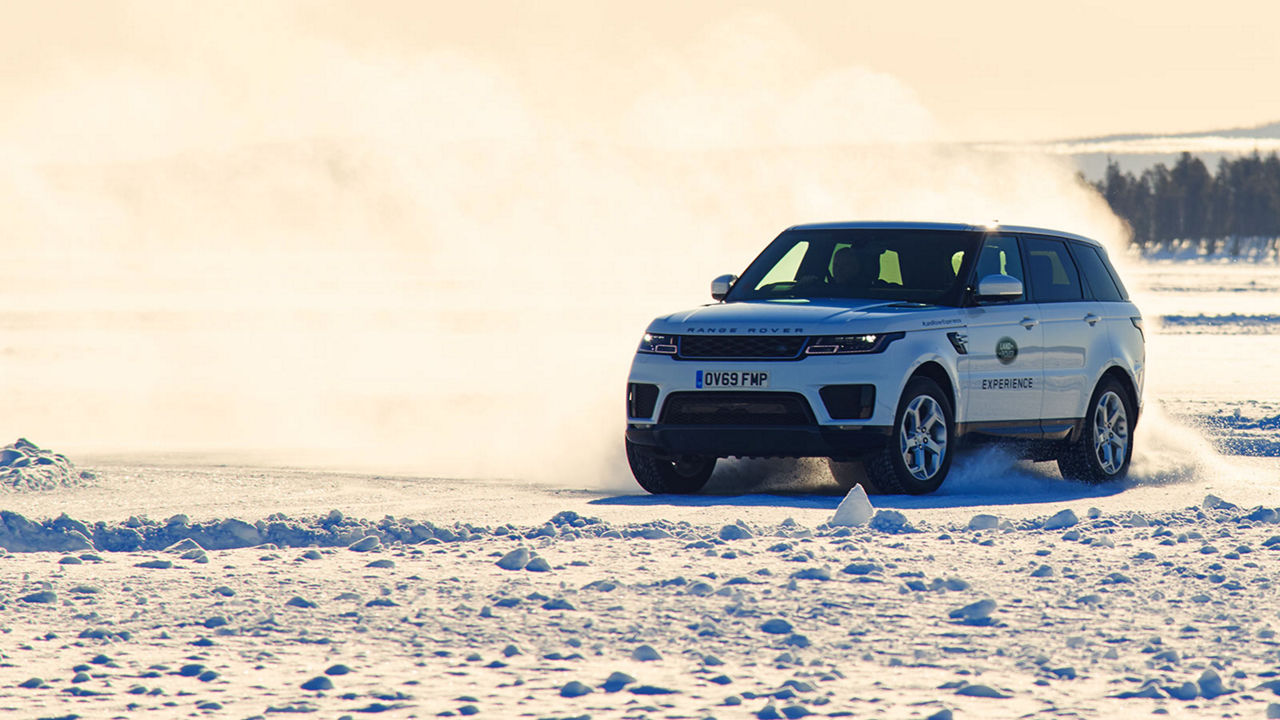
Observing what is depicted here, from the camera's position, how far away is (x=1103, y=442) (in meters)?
12.6

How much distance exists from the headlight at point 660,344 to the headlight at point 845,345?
82 centimetres

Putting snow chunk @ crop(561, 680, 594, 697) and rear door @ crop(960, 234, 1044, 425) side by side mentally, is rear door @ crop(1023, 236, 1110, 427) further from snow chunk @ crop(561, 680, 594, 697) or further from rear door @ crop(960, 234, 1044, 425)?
snow chunk @ crop(561, 680, 594, 697)

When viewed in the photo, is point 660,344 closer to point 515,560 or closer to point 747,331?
point 747,331

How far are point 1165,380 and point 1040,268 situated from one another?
42.2 ft

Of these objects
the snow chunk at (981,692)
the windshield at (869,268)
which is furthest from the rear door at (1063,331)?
the snow chunk at (981,692)

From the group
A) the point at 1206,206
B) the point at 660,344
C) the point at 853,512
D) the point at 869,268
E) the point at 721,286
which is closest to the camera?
the point at 853,512

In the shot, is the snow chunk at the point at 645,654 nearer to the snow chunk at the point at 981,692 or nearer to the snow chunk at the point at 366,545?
the snow chunk at the point at 981,692

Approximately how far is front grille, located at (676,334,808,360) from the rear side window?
292cm

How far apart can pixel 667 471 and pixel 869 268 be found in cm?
177

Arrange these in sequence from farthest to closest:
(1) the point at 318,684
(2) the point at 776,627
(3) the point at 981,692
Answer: (2) the point at 776,627, (1) the point at 318,684, (3) the point at 981,692

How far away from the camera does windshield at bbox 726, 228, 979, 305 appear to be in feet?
38.1

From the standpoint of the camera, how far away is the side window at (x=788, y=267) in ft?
39.7

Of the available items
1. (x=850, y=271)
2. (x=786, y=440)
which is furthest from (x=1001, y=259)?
(x=786, y=440)

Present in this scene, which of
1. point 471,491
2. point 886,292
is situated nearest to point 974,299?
point 886,292
